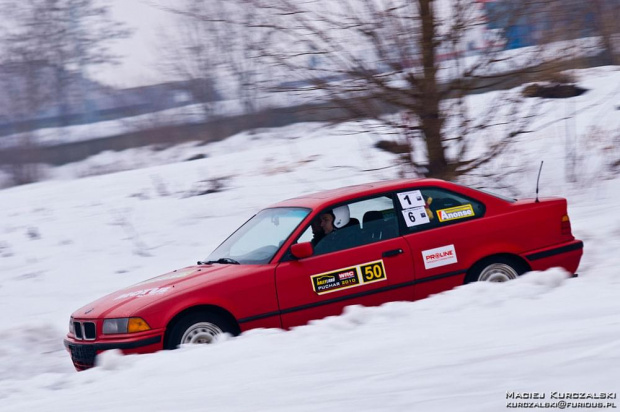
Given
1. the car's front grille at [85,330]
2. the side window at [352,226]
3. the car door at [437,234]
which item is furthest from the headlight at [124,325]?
the car door at [437,234]

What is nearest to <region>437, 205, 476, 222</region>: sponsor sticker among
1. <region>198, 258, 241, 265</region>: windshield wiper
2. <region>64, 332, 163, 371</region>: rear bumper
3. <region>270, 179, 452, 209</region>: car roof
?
<region>270, 179, 452, 209</region>: car roof

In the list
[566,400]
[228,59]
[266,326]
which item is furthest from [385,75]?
[566,400]

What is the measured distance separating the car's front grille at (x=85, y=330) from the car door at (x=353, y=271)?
150 cm

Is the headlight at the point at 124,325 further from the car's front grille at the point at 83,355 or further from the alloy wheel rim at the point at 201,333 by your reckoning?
the alloy wheel rim at the point at 201,333

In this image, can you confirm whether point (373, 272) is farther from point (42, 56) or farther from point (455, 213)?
point (42, 56)

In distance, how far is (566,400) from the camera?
3.67 metres

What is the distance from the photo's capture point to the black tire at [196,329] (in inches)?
245

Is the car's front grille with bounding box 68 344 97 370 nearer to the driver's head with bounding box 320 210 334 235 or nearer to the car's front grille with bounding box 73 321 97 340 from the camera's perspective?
the car's front grille with bounding box 73 321 97 340

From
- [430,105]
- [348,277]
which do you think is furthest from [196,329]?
[430,105]

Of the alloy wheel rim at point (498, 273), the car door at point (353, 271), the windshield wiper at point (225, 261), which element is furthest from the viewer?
the alloy wheel rim at point (498, 273)

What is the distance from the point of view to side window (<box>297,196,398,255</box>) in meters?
6.73

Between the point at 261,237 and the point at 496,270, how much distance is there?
2074 mm

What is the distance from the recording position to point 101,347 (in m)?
6.27

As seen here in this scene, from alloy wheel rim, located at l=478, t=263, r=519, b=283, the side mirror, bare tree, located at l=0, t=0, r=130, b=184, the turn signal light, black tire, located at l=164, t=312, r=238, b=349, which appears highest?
bare tree, located at l=0, t=0, r=130, b=184
